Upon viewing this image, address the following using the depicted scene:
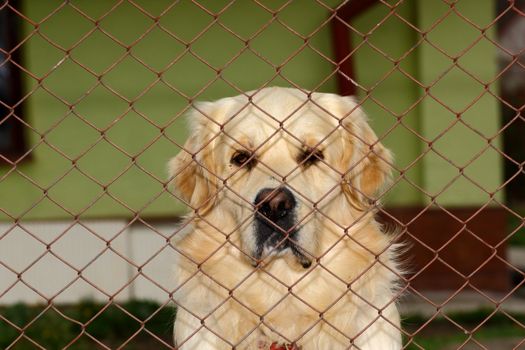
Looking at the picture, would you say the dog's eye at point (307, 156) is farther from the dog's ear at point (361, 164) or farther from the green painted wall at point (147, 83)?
the green painted wall at point (147, 83)

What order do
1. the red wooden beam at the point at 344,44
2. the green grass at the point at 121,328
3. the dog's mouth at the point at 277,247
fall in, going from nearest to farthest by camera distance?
the dog's mouth at the point at 277,247 → the green grass at the point at 121,328 → the red wooden beam at the point at 344,44

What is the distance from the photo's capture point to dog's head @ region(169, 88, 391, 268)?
3.59 metres

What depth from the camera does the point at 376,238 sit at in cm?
395

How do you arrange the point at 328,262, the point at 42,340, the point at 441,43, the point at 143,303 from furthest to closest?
1. the point at 441,43
2. the point at 143,303
3. the point at 42,340
4. the point at 328,262

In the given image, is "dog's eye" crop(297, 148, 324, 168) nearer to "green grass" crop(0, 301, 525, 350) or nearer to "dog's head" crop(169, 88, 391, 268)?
"dog's head" crop(169, 88, 391, 268)

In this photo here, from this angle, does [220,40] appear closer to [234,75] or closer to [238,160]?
[234,75]

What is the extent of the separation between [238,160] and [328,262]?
584 mm

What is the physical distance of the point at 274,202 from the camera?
3.51 metres

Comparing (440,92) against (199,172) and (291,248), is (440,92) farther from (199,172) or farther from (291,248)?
(291,248)

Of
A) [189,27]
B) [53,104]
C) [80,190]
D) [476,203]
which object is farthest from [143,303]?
[476,203]

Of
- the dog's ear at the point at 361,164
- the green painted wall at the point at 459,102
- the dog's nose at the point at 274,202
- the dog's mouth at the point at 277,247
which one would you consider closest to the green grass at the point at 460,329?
the green painted wall at the point at 459,102

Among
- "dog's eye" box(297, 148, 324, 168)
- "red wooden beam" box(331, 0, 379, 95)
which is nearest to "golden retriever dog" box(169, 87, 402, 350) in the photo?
"dog's eye" box(297, 148, 324, 168)

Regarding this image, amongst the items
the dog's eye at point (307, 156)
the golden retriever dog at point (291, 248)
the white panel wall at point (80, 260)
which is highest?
the dog's eye at point (307, 156)

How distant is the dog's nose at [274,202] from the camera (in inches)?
138
